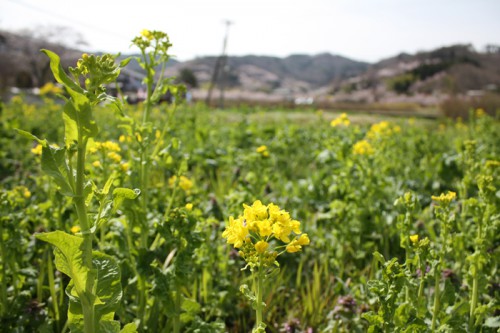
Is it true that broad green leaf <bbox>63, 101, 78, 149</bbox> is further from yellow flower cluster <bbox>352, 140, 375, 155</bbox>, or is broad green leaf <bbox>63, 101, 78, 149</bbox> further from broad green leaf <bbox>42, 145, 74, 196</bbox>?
yellow flower cluster <bbox>352, 140, 375, 155</bbox>

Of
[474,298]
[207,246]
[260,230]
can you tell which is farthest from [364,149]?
[260,230]

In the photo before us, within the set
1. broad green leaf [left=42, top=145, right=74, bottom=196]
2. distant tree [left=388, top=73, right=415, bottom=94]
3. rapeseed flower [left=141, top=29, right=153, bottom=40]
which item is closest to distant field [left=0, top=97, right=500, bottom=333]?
broad green leaf [left=42, top=145, right=74, bottom=196]

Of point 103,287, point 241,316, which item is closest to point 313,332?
point 241,316

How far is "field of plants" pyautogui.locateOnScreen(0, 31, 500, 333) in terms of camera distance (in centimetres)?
131

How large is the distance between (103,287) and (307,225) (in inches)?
87.4

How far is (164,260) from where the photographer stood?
7.23 feet

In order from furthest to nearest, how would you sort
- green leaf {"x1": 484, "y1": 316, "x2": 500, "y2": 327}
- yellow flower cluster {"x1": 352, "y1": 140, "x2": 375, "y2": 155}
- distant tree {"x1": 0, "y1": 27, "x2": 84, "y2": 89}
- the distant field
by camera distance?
distant tree {"x1": 0, "y1": 27, "x2": 84, "y2": 89} < yellow flower cluster {"x1": 352, "y1": 140, "x2": 375, "y2": 155} < green leaf {"x1": 484, "y1": 316, "x2": 500, "y2": 327} < the distant field

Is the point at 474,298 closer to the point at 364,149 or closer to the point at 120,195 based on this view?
the point at 120,195

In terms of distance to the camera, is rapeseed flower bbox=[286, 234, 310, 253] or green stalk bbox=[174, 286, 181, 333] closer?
rapeseed flower bbox=[286, 234, 310, 253]

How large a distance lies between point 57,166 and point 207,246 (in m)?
1.40

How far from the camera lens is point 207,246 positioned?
2529 millimetres

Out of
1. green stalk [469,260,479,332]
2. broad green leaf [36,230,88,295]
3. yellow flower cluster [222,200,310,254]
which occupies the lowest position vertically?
green stalk [469,260,479,332]

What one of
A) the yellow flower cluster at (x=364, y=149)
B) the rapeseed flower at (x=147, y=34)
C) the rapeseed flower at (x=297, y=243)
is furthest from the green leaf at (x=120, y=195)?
the yellow flower cluster at (x=364, y=149)

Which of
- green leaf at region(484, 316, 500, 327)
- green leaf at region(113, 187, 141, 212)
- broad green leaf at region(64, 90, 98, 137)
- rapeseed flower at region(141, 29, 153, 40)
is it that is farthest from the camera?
rapeseed flower at region(141, 29, 153, 40)
